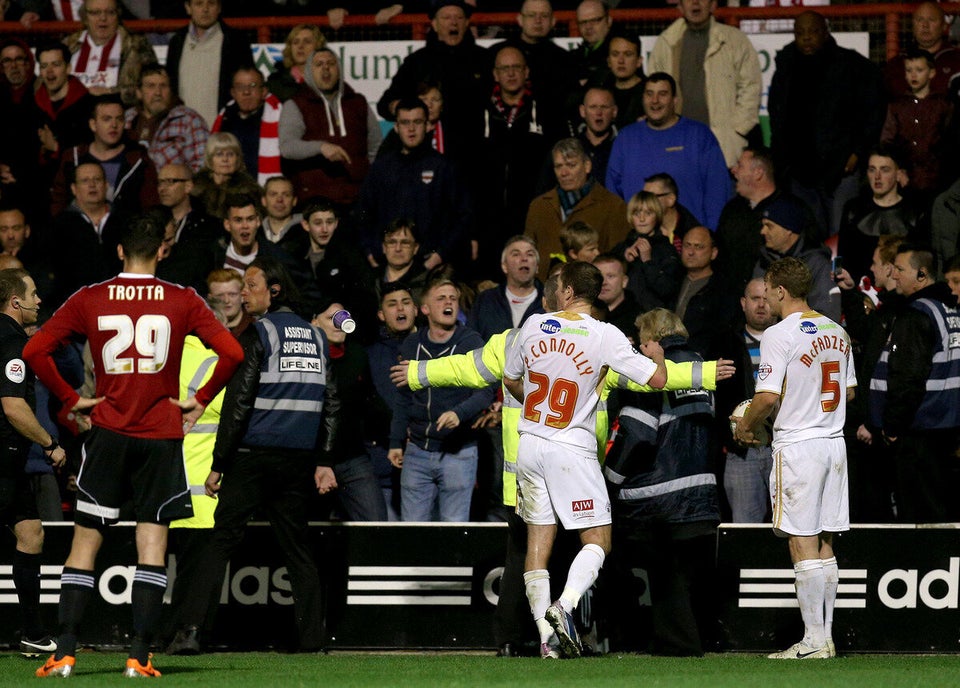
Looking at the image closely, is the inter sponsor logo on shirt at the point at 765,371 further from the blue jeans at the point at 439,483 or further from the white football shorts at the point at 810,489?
the blue jeans at the point at 439,483

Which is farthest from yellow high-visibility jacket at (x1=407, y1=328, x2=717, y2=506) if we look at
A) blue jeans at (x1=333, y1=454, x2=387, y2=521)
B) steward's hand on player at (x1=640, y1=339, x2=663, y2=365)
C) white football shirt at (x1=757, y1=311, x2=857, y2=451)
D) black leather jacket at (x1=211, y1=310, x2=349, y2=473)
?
blue jeans at (x1=333, y1=454, x2=387, y2=521)

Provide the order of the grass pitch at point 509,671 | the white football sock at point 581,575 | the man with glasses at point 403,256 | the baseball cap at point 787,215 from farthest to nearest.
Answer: the man with glasses at point 403,256, the baseball cap at point 787,215, the white football sock at point 581,575, the grass pitch at point 509,671

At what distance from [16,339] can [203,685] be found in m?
2.65

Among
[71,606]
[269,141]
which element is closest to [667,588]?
[71,606]

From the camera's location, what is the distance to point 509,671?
7574mm

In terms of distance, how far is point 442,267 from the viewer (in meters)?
11.3

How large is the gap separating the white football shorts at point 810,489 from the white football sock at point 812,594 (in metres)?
0.18

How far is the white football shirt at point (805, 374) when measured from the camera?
837 cm

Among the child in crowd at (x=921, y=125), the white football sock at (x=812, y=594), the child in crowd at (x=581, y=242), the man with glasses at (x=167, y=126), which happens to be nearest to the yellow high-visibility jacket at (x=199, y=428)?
the child in crowd at (x=581, y=242)

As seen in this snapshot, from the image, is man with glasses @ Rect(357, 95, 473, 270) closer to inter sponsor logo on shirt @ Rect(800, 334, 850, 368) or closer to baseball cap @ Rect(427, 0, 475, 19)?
baseball cap @ Rect(427, 0, 475, 19)

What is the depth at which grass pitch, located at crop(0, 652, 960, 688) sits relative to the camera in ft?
22.8

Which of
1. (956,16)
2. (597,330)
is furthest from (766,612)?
(956,16)

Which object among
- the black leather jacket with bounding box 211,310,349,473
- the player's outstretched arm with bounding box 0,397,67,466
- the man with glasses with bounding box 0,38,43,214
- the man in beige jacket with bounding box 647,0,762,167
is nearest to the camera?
the player's outstretched arm with bounding box 0,397,67,466

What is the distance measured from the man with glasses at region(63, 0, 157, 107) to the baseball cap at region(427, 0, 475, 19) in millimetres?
2795
